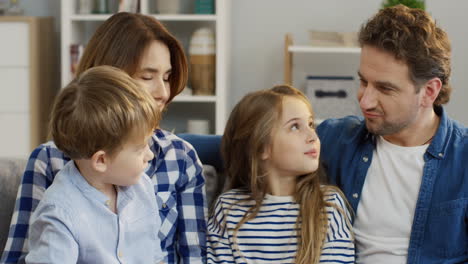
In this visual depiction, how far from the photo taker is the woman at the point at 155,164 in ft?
5.99

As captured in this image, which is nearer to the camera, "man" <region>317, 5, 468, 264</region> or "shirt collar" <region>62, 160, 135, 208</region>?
"shirt collar" <region>62, 160, 135, 208</region>

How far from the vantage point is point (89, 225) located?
5.02 ft

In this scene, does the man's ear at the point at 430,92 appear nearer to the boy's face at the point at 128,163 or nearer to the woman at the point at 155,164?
the woman at the point at 155,164

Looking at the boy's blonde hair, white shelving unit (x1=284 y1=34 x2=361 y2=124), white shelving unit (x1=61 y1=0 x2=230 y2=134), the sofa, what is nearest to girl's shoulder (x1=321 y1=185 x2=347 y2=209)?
the boy's blonde hair

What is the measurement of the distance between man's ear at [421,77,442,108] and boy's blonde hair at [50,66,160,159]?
0.80m

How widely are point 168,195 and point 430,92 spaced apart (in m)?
0.75

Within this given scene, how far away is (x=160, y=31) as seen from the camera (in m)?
1.94

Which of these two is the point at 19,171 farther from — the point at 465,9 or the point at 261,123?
the point at 465,9

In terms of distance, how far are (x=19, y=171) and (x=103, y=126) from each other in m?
0.65

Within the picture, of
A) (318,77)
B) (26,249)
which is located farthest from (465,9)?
(26,249)

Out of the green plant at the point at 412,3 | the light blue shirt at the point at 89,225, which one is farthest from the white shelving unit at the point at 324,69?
the light blue shirt at the point at 89,225

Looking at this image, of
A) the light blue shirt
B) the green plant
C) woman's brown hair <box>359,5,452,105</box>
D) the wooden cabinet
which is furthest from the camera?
the wooden cabinet

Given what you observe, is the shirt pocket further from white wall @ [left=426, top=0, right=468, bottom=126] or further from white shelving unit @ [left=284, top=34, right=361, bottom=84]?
white wall @ [left=426, top=0, right=468, bottom=126]

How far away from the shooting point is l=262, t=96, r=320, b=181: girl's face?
1902mm
